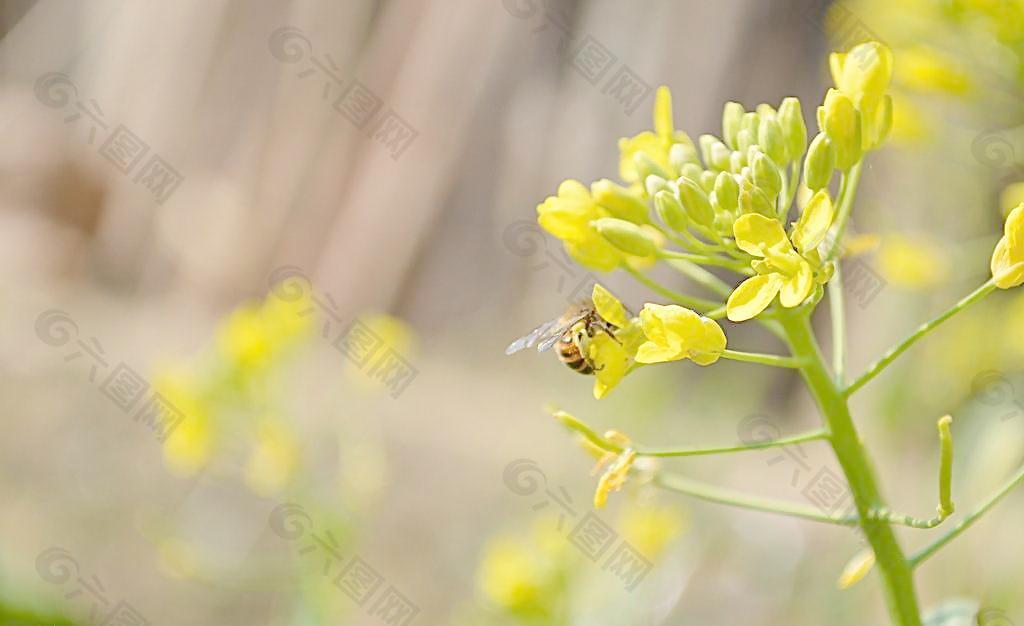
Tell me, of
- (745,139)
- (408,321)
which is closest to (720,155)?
(745,139)

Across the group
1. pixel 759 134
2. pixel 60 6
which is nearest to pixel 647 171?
pixel 759 134

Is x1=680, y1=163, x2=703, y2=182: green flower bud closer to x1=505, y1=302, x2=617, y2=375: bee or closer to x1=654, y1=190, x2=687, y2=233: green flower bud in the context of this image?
x1=654, y1=190, x2=687, y2=233: green flower bud

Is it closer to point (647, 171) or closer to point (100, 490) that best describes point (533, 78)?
point (100, 490)

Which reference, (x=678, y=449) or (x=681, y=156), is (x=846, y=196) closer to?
(x=681, y=156)

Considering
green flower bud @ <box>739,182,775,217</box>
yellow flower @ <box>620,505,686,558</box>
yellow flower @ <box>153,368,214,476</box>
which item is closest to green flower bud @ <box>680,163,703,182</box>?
green flower bud @ <box>739,182,775,217</box>

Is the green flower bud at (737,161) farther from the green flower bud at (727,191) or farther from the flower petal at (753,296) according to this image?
the flower petal at (753,296)

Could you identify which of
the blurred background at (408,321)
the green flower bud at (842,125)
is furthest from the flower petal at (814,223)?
the blurred background at (408,321)
